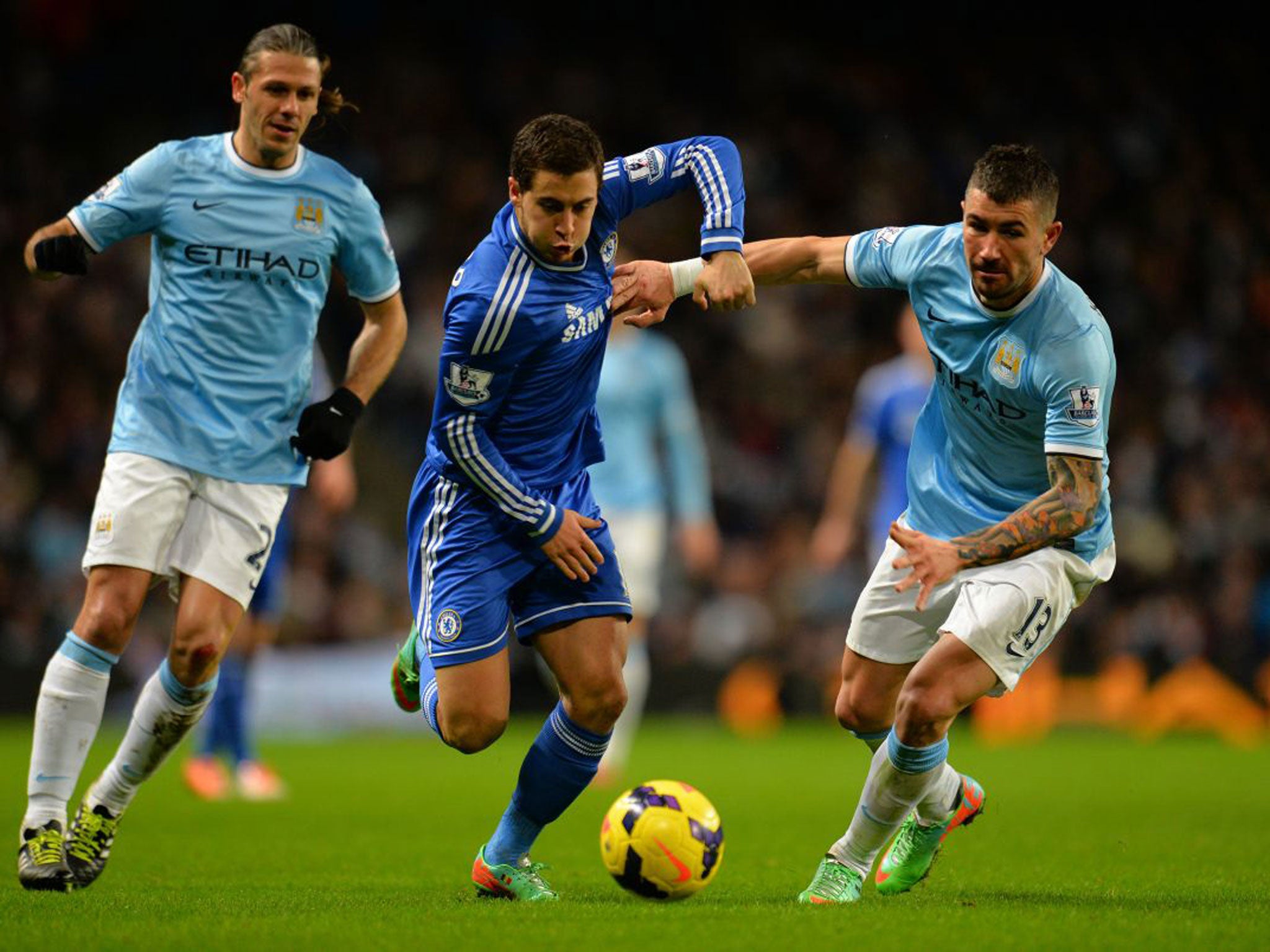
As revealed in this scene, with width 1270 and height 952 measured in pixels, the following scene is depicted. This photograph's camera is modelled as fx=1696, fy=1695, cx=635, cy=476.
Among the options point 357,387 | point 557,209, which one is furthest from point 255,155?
point 557,209

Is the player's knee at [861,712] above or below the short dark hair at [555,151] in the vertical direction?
below

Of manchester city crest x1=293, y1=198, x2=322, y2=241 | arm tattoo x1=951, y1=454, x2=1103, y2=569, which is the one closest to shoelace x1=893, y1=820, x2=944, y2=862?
arm tattoo x1=951, y1=454, x2=1103, y2=569

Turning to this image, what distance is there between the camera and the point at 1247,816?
8016 mm

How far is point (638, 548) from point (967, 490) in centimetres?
439

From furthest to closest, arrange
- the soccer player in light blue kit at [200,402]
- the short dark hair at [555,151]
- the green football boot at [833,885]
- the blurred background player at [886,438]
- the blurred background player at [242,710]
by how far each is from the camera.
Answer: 1. the blurred background player at [886,438]
2. the blurred background player at [242,710]
3. the soccer player in light blue kit at [200,402]
4. the green football boot at [833,885]
5. the short dark hair at [555,151]

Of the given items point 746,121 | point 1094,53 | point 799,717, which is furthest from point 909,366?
point 1094,53

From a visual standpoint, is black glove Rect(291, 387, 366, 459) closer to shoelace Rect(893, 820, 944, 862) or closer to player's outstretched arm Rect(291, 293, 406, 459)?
player's outstretched arm Rect(291, 293, 406, 459)

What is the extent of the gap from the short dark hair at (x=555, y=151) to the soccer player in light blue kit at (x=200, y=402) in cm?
109

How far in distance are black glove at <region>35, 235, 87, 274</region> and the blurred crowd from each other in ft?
29.1

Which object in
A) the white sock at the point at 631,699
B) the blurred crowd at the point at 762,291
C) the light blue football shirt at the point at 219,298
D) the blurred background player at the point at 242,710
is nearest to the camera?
the light blue football shirt at the point at 219,298

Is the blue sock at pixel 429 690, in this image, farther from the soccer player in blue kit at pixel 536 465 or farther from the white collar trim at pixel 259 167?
the white collar trim at pixel 259 167

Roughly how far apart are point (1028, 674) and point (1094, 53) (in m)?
8.82

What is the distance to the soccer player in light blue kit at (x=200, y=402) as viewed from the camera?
557 centimetres

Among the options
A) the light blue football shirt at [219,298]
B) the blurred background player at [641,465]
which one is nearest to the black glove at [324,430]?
the light blue football shirt at [219,298]
